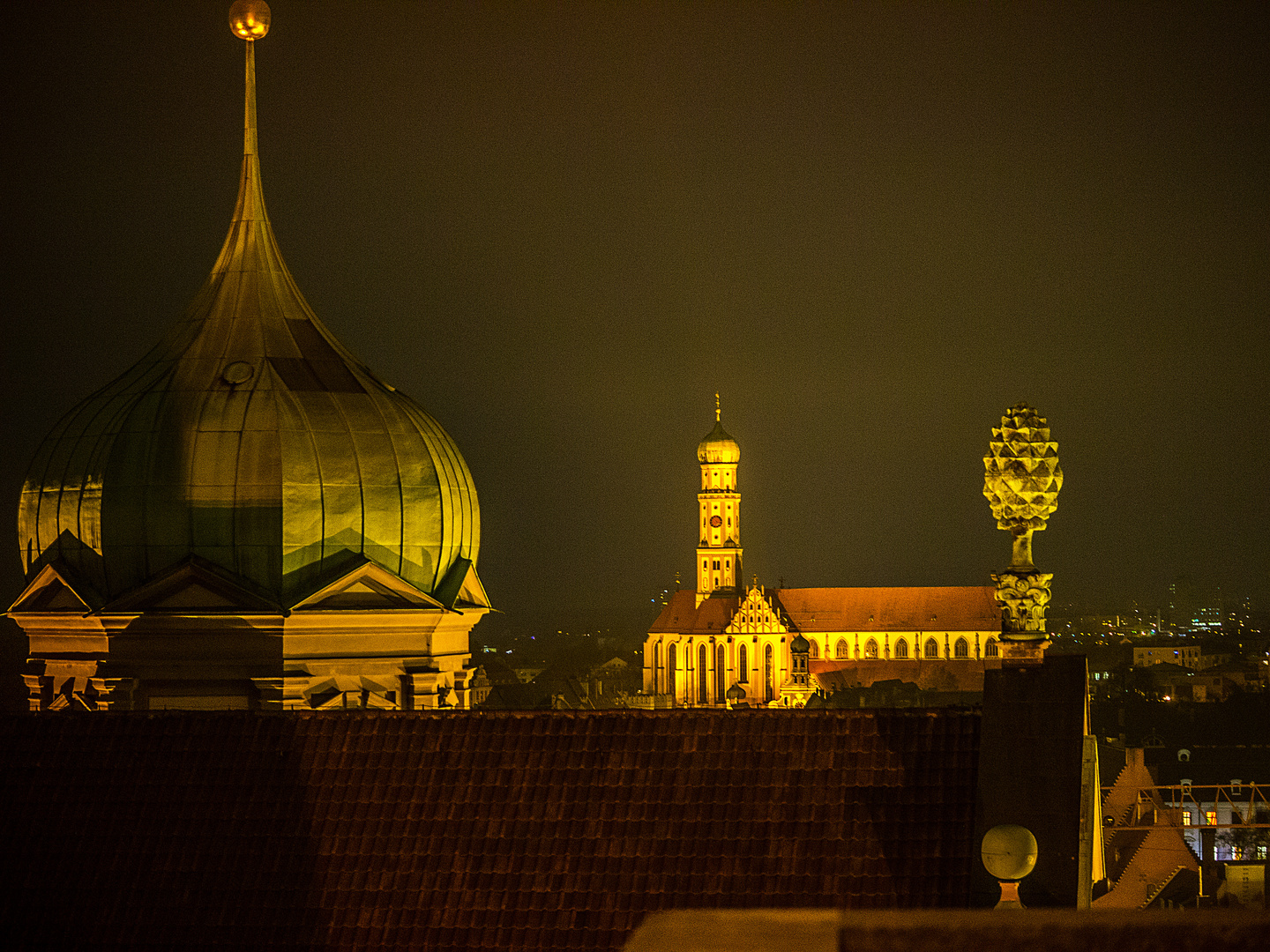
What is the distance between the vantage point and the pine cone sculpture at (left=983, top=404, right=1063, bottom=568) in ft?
42.1

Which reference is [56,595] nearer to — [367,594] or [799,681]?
[367,594]

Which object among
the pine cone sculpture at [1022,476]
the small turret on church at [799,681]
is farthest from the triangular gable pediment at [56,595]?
the small turret on church at [799,681]

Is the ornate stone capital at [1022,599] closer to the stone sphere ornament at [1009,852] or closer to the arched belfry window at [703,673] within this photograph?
the stone sphere ornament at [1009,852]

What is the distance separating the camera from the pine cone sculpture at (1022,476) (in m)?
12.8

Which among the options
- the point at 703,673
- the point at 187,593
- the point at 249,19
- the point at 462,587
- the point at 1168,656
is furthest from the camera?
the point at 1168,656

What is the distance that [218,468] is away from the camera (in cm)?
1758

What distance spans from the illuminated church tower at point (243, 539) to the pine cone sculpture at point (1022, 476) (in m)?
6.57

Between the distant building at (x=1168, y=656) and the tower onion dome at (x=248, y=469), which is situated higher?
the distant building at (x=1168, y=656)


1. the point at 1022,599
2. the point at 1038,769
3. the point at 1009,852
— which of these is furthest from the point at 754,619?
the point at 1009,852

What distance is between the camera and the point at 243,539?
1753 cm

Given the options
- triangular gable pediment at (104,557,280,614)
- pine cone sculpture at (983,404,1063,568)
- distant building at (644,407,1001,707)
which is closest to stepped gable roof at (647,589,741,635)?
distant building at (644,407,1001,707)

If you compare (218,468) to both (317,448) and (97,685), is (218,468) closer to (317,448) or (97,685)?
(317,448)

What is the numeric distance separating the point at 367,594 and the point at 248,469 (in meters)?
1.66

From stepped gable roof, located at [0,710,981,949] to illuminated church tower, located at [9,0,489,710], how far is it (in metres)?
4.01
